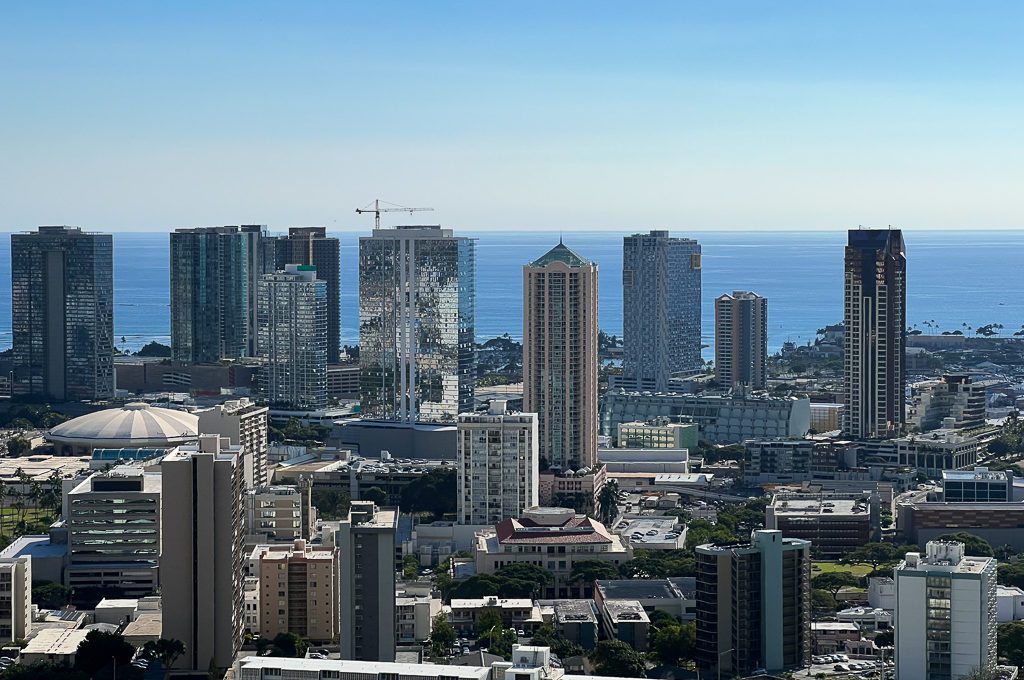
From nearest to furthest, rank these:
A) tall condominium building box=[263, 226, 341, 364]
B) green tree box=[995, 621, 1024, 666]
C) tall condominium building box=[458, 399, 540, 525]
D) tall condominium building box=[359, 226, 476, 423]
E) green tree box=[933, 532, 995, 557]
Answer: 1. green tree box=[995, 621, 1024, 666]
2. green tree box=[933, 532, 995, 557]
3. tall condominium building box=[458, 399, 540, 525]
4. tall condominium building box=[359, 226, 476, 423]
5. tall condominium building box=[263, 226, 341, 364]

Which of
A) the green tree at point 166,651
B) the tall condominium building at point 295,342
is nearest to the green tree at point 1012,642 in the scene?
the green tree at point 166,651

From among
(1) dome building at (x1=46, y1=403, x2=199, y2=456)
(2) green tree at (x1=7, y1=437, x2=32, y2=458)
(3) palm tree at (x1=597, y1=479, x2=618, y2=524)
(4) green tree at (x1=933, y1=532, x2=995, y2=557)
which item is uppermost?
(1) dome building at (x1=46, y1=403, x2=199, y2=456)

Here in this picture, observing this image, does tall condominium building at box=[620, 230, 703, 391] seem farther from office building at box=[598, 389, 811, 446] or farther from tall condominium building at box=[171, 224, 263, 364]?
tall condominium building at box=[171, 224, 263, 364]

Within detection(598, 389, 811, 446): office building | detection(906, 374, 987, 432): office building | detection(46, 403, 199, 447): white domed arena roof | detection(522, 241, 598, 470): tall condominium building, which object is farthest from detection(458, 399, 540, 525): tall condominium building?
detection(906, 374, 987, 432): office building

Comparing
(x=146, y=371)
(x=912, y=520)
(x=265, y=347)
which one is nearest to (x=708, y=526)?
(x=912, y=520)

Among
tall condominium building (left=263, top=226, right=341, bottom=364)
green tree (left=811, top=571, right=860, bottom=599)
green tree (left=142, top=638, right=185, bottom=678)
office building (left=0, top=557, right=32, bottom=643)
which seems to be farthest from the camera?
tall condominium building (left=263, top=226, right=341, bottom=364)

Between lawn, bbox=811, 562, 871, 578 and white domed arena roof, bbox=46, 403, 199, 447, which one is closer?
lawn, bbox=811, 562, 871, 578
